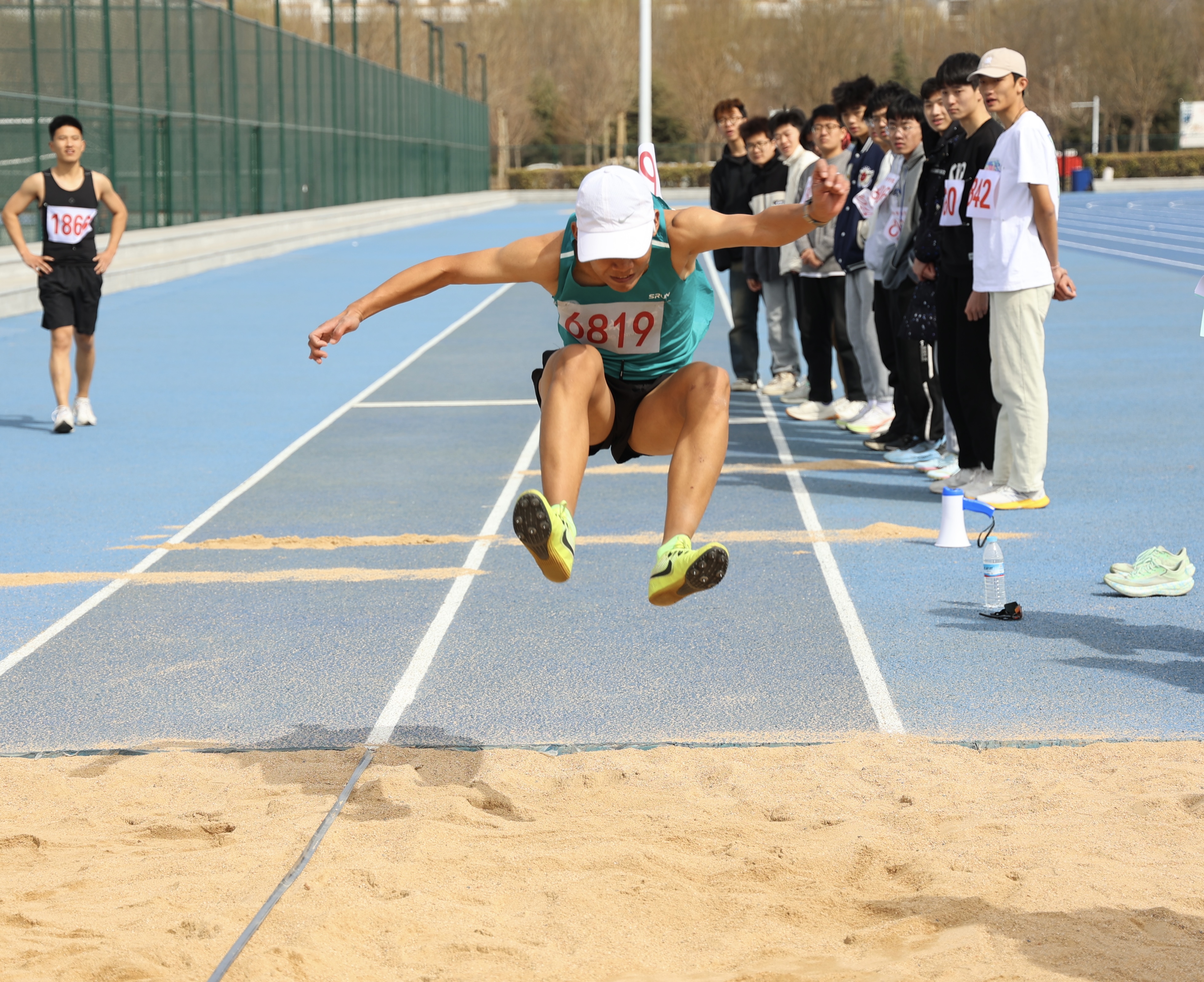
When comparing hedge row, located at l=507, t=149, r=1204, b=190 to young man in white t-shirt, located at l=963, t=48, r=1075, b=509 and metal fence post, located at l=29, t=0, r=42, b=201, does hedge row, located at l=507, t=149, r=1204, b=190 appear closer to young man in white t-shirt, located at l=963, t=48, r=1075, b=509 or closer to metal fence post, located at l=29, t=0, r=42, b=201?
metal fence post, located at l=29, t=0, r=42, b=201

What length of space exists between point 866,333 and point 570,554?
6292 millimetres

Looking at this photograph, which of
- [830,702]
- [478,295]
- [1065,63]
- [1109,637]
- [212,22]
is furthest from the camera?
[1065,63]

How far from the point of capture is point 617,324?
496cm

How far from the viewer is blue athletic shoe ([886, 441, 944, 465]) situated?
9781 millimetres

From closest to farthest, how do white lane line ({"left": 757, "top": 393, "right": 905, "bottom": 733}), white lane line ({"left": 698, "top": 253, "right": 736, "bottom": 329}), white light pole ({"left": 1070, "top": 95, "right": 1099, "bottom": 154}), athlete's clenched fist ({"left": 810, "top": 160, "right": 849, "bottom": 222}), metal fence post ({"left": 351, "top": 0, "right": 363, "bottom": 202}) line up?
athlete's clenched fist ({"left": 810, "top": 160, "right": 849, "bottom": 222}), white lane line ({"left": 757, "top": 393, "right": 905, "bottom": 733}), white lane line ({"left": 698, "top": 253, "right": 736, "bottom": 329}), metal fence post ({"left": 351, "top": 0, "right": 363, "bottom": 202}), white light pole ({"left": 1070, "top": 95, "right": 1099, "bottom": 154})

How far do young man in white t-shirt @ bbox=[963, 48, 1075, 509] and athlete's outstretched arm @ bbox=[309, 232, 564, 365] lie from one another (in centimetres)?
372

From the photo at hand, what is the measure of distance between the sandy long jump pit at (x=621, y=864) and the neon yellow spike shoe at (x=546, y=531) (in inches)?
31.4

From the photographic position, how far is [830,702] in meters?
5.53

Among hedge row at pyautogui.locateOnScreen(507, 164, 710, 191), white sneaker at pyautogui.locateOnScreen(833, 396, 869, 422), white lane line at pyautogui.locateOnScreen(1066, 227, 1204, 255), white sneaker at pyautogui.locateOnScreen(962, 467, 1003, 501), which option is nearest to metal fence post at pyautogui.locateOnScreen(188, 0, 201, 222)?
white lane line at pyautogui.locateOnScreen(1066, 227, 1204, 255)

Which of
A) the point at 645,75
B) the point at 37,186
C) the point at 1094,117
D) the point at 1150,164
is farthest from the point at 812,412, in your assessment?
the point at 1094,117

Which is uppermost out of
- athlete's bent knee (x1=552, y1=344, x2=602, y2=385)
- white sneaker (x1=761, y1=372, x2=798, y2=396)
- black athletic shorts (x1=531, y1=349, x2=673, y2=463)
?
athlete's bent knee (x1=552, y1=344, x2=602, y2=385)

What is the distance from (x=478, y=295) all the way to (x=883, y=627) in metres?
18.8

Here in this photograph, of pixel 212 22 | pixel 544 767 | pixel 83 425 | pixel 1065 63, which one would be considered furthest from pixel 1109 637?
pixel 1065 63

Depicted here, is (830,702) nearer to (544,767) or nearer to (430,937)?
(544,767)
